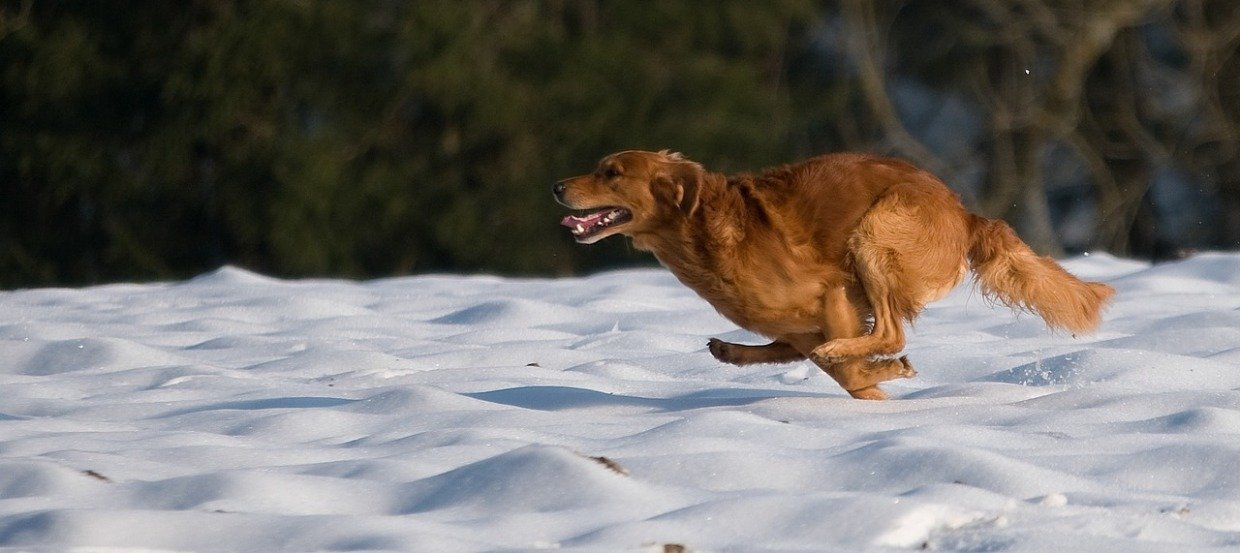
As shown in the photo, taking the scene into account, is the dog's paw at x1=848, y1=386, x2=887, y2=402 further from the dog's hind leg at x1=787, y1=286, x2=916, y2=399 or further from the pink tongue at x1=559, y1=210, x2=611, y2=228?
the pink tongue at x1=559, y1=210, x2=611, y2=228

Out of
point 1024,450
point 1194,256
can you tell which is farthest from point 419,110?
point 1024,450

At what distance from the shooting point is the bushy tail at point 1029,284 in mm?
5828

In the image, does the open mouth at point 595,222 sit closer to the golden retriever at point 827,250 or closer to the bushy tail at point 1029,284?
the golden retriever at point 827,250

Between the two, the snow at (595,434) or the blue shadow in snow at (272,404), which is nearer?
the snow at (595,434)

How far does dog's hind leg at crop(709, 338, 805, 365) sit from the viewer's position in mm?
5840

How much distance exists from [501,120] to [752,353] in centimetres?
1583

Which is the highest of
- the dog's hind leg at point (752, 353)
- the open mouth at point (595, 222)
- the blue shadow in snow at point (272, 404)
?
the open mouth at point (595, 222)

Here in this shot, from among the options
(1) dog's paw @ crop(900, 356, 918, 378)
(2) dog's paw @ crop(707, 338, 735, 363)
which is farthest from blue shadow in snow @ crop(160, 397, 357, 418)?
(1) dog's paw @ crop(900, 356, 918, 378)

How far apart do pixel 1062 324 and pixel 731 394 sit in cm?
115

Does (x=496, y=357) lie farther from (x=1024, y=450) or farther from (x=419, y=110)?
(x=419, y=110)

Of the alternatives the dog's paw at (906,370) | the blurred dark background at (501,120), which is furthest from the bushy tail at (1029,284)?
the blurred dark background at (501,120)

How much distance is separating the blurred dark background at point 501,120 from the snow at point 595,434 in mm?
11954

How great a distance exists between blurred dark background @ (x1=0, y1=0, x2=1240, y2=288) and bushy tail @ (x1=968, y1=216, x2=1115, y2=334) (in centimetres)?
1415

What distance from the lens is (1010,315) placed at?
775 cm
